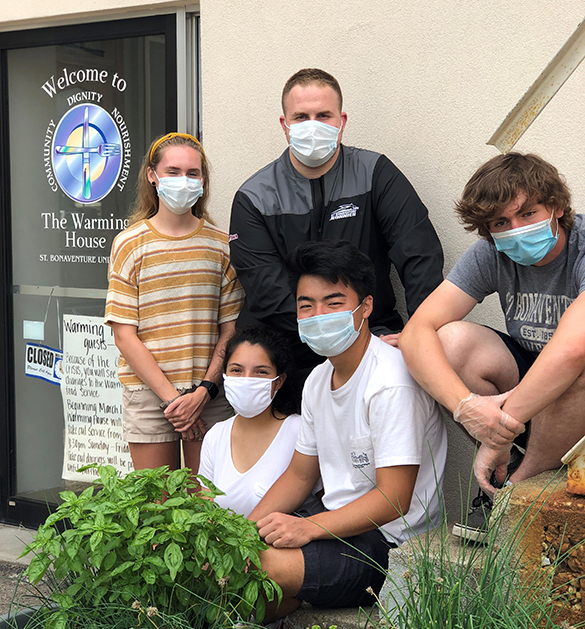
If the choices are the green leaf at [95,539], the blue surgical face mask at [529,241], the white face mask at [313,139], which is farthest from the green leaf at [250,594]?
the white face mask at [313,139]

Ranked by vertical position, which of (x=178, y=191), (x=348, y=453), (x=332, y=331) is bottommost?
(x=348, y=453)

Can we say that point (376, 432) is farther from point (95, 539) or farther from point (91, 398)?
point (91, 398)

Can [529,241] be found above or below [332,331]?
above

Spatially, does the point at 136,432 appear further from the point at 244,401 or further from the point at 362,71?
the point at 362,71

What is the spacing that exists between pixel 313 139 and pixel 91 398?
88.1 inches

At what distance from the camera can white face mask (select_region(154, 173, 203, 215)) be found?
3.16m

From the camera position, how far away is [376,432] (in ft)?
8.04

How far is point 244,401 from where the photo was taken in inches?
113

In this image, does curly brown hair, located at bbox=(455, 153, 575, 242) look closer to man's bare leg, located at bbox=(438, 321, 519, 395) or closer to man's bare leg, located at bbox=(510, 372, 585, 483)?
man's bare leg, located at bbox=(438, 321, 519, 395)

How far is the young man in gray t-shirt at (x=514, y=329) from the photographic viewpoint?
217 cm

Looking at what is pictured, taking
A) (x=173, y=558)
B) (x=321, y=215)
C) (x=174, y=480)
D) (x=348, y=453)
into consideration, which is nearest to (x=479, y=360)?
(x=348, y=453)

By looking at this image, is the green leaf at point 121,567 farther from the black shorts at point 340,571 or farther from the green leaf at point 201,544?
the black shorts at point 340,571

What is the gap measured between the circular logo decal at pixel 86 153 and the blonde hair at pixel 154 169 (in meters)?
0.96

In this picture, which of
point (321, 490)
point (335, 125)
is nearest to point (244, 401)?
point (321, 490)
